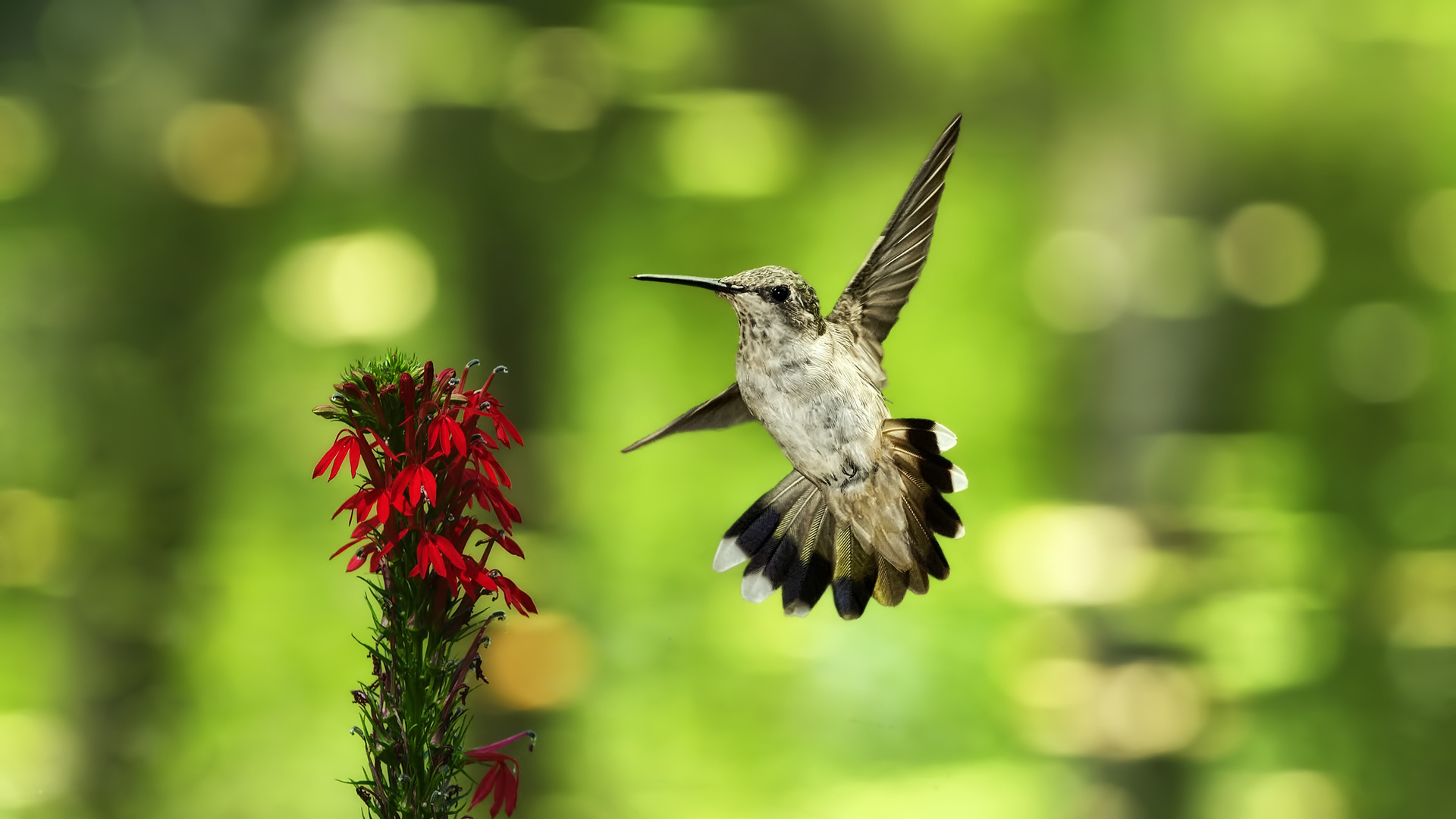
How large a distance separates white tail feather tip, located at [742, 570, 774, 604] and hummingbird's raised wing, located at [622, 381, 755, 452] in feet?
0.57

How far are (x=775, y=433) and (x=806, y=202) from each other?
2.57ft

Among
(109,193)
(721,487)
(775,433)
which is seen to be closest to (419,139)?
(109,193)

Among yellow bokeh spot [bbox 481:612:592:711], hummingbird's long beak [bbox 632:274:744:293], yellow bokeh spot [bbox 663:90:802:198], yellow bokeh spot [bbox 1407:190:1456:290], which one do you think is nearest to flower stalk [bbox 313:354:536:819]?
hummingbird's long beak [bbox 632:274:744:293]

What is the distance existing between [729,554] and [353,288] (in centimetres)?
94

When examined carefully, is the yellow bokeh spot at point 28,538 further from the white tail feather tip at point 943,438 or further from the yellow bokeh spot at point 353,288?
the white tail feather tip at point 943,438

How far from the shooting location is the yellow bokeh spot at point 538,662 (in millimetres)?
1652

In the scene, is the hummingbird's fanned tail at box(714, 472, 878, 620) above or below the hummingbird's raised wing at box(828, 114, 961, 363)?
below

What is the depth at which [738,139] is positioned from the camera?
1.69m

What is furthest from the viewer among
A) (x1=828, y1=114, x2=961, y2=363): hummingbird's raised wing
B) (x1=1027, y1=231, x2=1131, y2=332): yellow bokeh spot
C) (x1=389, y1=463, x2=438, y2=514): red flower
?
(x1=1027, y1=231, x2=1131, y2=332): yellow bokeh spot

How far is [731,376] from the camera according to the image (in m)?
1.67

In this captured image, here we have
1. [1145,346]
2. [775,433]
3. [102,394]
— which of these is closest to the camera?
[775,433]

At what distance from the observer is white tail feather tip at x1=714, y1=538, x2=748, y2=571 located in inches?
42.8

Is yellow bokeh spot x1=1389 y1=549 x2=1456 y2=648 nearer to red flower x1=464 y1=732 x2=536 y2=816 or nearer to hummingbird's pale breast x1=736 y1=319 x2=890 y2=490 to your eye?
hummingbird's pale breast x1=736 y1=319 x2=890 y2=490

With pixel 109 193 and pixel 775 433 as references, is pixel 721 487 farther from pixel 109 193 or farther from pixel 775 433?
pixel 109 193
